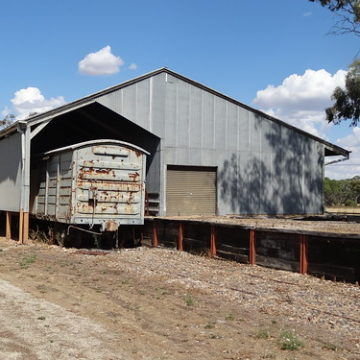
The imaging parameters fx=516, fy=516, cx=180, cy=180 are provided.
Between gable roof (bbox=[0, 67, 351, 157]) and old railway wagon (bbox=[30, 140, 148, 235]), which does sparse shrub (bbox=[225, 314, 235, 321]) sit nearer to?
old railway wagon (bbox=[30, 140, 148, 235])

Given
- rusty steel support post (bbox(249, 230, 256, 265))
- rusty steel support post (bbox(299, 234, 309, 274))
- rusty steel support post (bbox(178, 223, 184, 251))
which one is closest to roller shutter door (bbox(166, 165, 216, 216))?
rusty steel support post (bbox(178, 223, 184, 251))

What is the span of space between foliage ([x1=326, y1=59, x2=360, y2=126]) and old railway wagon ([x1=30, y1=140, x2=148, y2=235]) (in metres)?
20.5

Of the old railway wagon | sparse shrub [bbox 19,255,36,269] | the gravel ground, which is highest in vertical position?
the old railway wagon

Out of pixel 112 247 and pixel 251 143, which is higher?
pixel 251 143

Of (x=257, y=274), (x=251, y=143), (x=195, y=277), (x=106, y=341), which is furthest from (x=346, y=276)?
(x=251, y=143)

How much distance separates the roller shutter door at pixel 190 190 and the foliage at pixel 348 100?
1495cm

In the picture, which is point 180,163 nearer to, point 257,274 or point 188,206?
point 188,206

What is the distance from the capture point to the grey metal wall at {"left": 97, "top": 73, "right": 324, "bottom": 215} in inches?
816

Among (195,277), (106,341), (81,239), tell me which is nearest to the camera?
(106,341)

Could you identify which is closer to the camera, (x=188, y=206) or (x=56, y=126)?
(x=188, y=206)

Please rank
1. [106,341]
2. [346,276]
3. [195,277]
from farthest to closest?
[195,277], [346,276], [106,341]

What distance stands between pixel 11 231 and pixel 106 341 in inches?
699

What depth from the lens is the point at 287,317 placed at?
7793 mm

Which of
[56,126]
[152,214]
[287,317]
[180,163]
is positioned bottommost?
[287,317]
